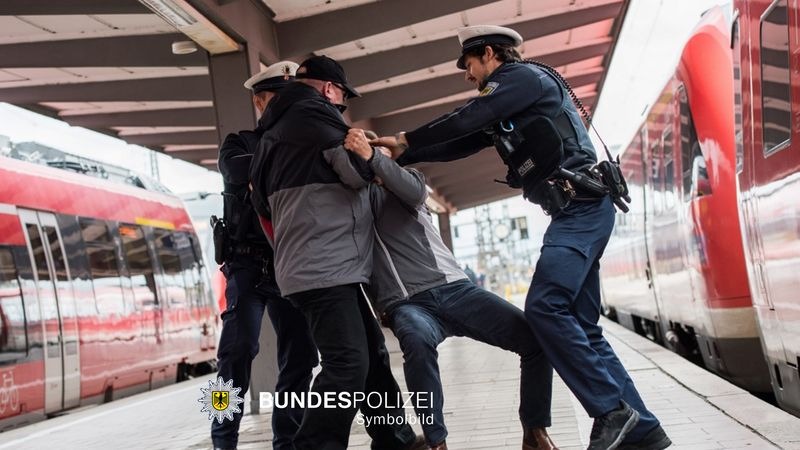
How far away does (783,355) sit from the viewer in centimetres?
530

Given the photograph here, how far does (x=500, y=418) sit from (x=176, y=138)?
10929mm

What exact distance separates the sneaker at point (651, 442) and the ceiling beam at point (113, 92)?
29.2 feet

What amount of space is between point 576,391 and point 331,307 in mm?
1023

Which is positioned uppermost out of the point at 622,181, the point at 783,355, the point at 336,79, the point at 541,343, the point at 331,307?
the point at 336,79

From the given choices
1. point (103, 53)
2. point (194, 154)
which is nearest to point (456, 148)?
point (103, 53)

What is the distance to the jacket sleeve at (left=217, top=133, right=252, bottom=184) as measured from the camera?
16.2ft

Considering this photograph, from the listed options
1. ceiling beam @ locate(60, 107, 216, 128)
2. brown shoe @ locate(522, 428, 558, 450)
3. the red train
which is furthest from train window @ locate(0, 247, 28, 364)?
brown shoe @ locate(522, 428, 558, 450)

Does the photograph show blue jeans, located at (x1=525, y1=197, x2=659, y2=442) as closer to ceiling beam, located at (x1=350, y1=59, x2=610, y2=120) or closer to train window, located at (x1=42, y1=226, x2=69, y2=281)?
train window, located at (x1=42, y1=226, x2=69, y2=281)

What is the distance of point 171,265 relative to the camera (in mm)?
15633

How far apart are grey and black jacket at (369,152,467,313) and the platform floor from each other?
1.16m

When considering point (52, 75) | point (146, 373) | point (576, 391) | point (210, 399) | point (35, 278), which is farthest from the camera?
point (146, 373)

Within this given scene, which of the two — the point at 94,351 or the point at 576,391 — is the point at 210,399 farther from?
the point at 94,351

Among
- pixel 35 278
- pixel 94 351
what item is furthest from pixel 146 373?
pixel 35 278

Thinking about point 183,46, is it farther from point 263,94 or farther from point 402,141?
point 402,141
